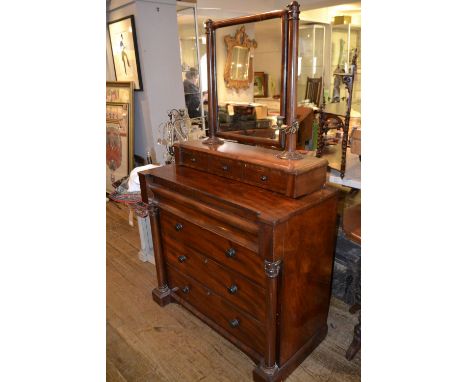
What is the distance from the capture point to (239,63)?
197 centimetres

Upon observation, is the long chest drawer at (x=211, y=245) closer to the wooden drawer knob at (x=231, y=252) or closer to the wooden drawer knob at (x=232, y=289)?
the wooden drawer knob at (x=231, y=252)

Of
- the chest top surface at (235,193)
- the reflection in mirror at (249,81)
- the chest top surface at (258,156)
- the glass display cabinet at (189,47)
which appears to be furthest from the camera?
the glass display cabinet at (189,47)

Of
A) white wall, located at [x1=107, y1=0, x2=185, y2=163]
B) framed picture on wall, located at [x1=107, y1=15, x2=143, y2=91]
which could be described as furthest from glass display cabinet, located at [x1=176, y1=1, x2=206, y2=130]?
framed picture on wall, located at [x1=107, y1=15, x2=143, y2=91]

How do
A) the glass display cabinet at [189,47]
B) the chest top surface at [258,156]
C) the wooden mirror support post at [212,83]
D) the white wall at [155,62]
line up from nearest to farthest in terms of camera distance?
1. the chest top surface at [258,156]
2. the wooden mirror support post at [212,83]
3. the white wall at [155,62]
4. the glass display cabinet at [189,47]

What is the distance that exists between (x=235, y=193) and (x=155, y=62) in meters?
2.87

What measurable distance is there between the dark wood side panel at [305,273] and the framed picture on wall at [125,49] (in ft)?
10.2

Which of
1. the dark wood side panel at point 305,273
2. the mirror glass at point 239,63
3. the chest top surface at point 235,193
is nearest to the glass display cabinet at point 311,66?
the mirror glass at point 239,63

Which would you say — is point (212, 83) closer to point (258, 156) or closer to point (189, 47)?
point (258, 156)

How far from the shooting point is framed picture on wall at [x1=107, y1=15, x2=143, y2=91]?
3.84 metres

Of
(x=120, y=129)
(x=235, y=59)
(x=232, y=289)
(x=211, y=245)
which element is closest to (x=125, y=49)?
(x=120, y=129)

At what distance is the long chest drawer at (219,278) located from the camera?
68.0 inches

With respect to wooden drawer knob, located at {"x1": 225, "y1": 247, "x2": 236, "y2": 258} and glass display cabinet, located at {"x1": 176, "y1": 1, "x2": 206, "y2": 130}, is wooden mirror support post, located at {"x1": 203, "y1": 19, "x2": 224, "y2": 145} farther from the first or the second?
glass display cabinet, located at {"x1": 176, "y1": 1, "x2": 206, "y2": 130}
